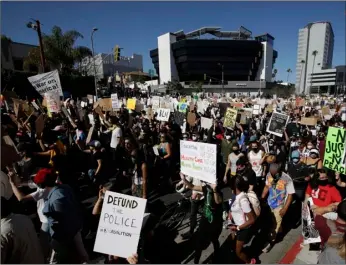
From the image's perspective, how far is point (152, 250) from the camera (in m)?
3.36

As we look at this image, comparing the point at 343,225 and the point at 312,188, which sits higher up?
the point at 343,225

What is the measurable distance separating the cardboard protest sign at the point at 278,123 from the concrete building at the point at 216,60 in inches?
3504

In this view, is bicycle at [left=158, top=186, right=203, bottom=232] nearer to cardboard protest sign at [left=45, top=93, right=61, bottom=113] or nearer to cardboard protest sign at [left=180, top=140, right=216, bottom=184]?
cardboard protest sign at [left=180, top=140, right=216, bottom=184]

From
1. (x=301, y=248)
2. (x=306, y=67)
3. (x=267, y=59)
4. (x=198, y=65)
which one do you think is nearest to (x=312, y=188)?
(x=301, y=248)

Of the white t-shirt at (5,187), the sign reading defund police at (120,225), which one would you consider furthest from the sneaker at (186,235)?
the white t-shirt at (5,187)

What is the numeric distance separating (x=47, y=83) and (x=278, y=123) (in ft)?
26.0

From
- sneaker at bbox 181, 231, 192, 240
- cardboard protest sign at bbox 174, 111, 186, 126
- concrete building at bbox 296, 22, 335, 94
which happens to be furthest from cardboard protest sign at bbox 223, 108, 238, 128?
concrete building at bbox 296, 22, 335, 94

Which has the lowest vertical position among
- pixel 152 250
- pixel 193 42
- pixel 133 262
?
pixel 152 250

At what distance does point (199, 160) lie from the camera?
4.18m

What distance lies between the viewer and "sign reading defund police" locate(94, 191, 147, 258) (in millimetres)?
2807

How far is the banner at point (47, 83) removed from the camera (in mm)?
9391

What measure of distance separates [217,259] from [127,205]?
6.47 feet

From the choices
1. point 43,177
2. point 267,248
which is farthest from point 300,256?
point 43,177

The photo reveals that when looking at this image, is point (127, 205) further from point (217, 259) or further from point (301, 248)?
point (301, 248)
